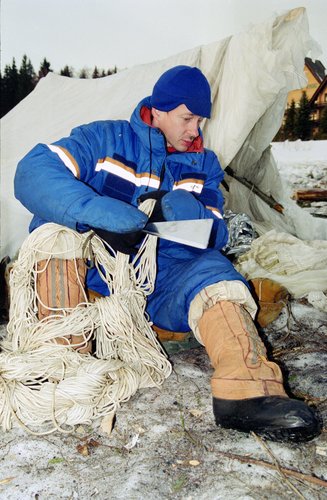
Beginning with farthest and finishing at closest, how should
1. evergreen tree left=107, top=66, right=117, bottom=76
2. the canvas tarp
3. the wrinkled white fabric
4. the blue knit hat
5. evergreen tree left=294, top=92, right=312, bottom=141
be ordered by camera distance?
evergreen tree left=294, top=92, right=312, bottom=141
evergreen tree left=107, top=66, right=117, bottom=76
the canvas tarp
the wrinkled white fabric
the blue knit hat

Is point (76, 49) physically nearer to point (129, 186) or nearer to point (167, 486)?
point (129, 186)

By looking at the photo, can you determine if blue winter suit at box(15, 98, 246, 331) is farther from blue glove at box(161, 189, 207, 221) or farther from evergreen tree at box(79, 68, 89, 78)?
evergreen tree at box(79, 68, 89, 78)

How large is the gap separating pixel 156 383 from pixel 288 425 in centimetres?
54

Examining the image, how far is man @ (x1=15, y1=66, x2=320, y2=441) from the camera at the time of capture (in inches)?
57.6

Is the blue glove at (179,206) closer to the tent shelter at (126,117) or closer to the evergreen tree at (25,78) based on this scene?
the tent shelter at (126,117)

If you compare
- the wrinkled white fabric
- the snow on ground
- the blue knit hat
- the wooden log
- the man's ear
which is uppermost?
the blue knit hat

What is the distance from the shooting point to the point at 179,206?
5.99 ft

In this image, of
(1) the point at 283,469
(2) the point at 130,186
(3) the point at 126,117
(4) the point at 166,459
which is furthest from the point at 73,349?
(3) the point at 126,117

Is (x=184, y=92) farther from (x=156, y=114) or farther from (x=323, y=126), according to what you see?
(x=323, y=126)

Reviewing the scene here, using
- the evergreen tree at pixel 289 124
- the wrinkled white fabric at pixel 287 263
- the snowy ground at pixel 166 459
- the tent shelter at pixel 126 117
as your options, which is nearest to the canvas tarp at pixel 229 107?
the tent shelter at pixel 126 117

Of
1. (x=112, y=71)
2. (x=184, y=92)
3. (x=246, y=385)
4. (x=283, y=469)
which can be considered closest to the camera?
(x=283, y=469)

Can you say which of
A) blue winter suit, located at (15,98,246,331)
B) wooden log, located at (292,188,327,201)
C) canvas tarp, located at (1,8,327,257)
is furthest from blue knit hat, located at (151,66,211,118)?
wooden log, located at (292,188,327,201)

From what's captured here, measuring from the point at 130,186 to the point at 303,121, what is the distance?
2.28m

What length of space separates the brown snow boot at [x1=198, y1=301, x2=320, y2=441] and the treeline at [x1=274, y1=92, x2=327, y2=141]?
2475 millimetres
